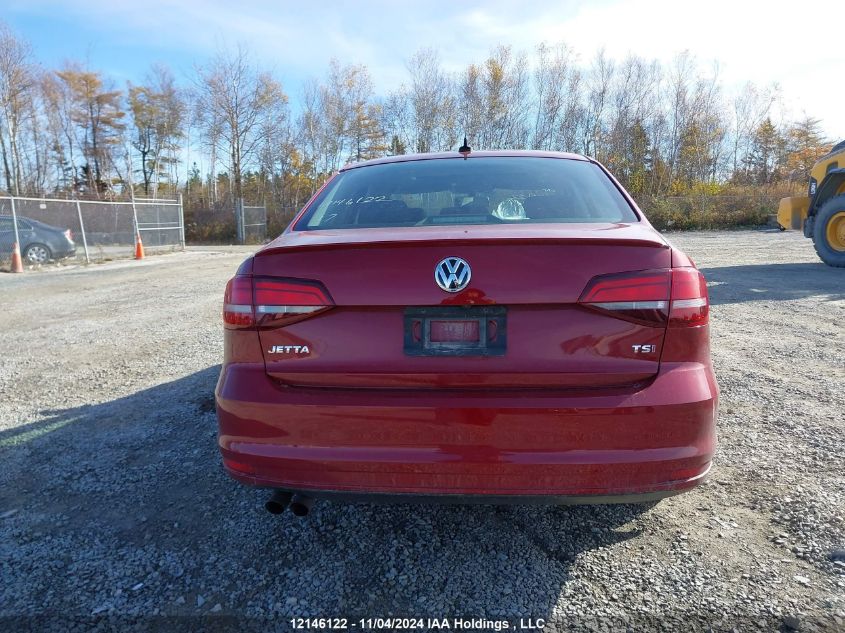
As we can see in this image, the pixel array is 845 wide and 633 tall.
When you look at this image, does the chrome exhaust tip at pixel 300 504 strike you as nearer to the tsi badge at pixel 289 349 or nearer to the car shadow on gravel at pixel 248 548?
the car shadow on gravel at pixel 248 548

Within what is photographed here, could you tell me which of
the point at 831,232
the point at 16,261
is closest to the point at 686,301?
the point at 831,232

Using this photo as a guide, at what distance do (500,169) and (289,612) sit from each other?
7.22 feet

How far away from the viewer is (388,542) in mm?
2303

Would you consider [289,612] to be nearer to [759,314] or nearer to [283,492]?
[283,492]

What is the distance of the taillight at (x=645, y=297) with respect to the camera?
1.79 metres

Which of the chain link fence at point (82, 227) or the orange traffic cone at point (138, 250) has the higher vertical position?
the chain link fence at point (82, 227)

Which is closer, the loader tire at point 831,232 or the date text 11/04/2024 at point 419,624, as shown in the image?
the date text 11/04/2024 at point 419,624

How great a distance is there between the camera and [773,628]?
1.78 metres

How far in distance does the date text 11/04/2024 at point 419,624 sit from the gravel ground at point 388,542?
2cm

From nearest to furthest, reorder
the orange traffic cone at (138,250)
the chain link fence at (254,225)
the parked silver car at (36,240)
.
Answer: the parked silver car at (36,240) → the orange traffic cone at (138,250) → the chain link fence at (254,225)

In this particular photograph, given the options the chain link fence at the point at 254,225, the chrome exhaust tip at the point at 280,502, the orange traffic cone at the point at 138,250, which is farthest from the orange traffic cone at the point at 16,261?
the chain link fence at the point at 254,225

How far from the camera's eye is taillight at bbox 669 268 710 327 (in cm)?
182

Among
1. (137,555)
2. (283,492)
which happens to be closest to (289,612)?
(283,492)

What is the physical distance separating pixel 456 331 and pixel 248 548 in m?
1.31
